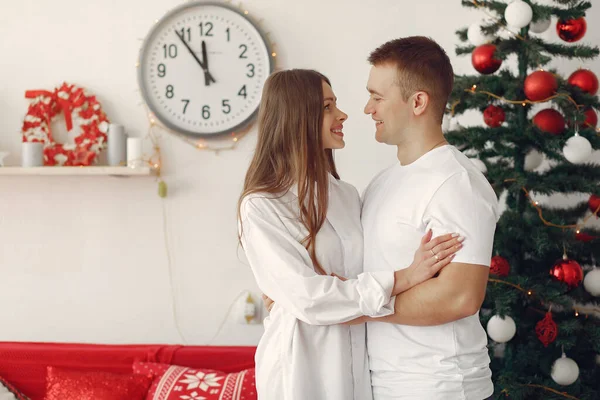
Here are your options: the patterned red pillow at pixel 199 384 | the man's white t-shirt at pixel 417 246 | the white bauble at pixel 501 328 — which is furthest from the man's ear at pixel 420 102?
the patterned red pillow at pixel 199 384

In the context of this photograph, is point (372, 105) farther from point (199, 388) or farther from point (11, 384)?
point (11, 384)

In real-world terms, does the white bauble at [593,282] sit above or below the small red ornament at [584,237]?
below

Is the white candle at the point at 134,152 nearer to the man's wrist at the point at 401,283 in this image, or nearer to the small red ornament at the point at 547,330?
the man's wrist at the point at 401,283

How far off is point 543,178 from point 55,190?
202cm

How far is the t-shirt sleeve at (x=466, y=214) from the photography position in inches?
65.8

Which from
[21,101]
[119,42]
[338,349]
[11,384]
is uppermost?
[119,42]

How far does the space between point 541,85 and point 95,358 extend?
2004mm

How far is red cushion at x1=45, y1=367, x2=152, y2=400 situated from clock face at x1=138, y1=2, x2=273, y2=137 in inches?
40.7

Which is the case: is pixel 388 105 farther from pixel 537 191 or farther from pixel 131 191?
pixel 131 191

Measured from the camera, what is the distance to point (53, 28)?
120 inches

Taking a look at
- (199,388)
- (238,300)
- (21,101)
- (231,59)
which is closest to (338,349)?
(199,388)

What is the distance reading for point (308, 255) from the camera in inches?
70.7

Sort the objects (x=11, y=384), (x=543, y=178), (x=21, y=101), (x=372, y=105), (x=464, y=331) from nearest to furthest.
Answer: (x=464, y=331) → (x=372, y=105) → (x=543, y=178) → (x=11, y=384) → (x=21, y=101)

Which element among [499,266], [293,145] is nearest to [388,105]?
[293,145]
